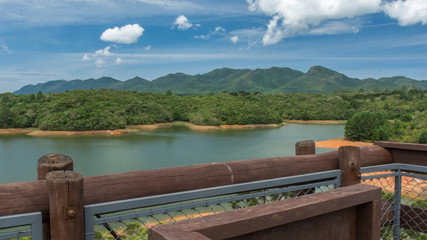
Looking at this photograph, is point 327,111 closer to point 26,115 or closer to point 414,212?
point 26,115

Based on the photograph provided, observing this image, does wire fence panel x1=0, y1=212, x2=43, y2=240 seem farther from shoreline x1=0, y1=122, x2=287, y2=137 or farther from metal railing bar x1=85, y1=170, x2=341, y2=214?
shoreline x1=0, y1=122, x2=287, y2=137

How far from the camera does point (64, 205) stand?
1263 mm

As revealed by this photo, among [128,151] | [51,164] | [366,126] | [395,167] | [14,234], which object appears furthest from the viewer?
[366,126]

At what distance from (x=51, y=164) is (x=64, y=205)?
29 centimetres

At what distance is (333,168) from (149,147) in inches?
1099

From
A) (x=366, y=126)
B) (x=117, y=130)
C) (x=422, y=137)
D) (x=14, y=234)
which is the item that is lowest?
(x=117, y=130)

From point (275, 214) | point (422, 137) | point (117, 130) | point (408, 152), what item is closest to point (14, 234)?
point (275, 214)

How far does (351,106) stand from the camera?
6006 cm

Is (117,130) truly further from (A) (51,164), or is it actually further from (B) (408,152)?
(A) (51,164)

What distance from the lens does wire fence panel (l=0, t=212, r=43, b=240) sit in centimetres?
118

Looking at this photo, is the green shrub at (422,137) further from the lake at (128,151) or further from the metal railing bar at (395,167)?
the metal railing bar at (395,167)

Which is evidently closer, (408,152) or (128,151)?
(408,152)

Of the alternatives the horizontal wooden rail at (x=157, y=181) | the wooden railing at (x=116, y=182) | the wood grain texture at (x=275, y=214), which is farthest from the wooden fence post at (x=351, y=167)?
the wood grain texture at (x=275, y=214)

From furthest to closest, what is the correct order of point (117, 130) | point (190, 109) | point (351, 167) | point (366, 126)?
point (190, 109) < point (117, 130) < point (366, 126) < point (351, 167)
